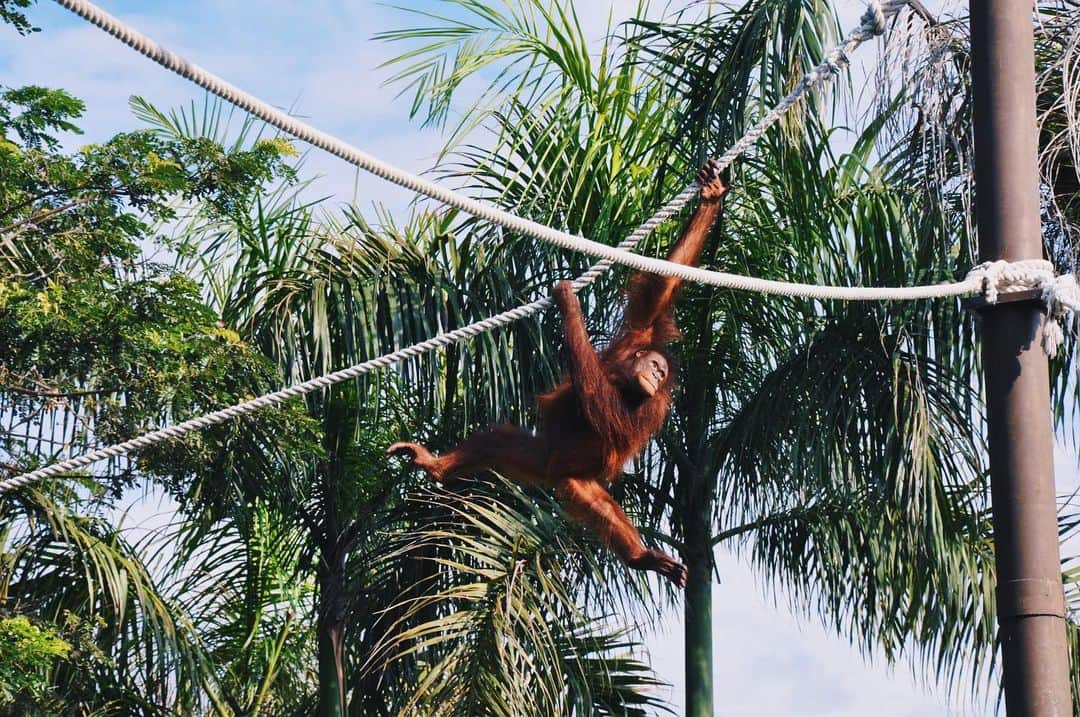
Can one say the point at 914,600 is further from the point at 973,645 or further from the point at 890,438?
the point at 890,438

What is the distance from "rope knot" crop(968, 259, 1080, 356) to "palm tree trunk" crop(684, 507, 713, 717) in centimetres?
479

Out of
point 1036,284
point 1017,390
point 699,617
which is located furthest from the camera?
point 699,617

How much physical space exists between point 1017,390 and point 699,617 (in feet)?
15.8

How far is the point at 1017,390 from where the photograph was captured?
4.51m

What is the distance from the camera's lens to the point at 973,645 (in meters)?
8.61

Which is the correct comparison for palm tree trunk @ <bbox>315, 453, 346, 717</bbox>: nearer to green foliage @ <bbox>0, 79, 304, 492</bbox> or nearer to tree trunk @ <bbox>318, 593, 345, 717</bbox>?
tree trunk @ <bbox>318, 593, 345, 717</bbox>

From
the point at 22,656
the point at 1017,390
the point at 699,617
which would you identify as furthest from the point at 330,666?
the point at 1017,390

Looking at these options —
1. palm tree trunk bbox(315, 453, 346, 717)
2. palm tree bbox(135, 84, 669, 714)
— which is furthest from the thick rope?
palm tree trunk bbox(315, 453, 346, 717)

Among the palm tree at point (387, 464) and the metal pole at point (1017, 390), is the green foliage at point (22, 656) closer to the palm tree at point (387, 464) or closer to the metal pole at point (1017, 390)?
the palm tree at point (387, 464)

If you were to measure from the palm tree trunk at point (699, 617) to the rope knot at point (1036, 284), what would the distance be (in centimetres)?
479

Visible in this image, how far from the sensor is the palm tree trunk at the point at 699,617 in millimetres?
8945

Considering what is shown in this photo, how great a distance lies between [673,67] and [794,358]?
2.05m

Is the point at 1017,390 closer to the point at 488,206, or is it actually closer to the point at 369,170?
the point at 488,206

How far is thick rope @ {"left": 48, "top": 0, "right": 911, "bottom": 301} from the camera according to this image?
130 inches
